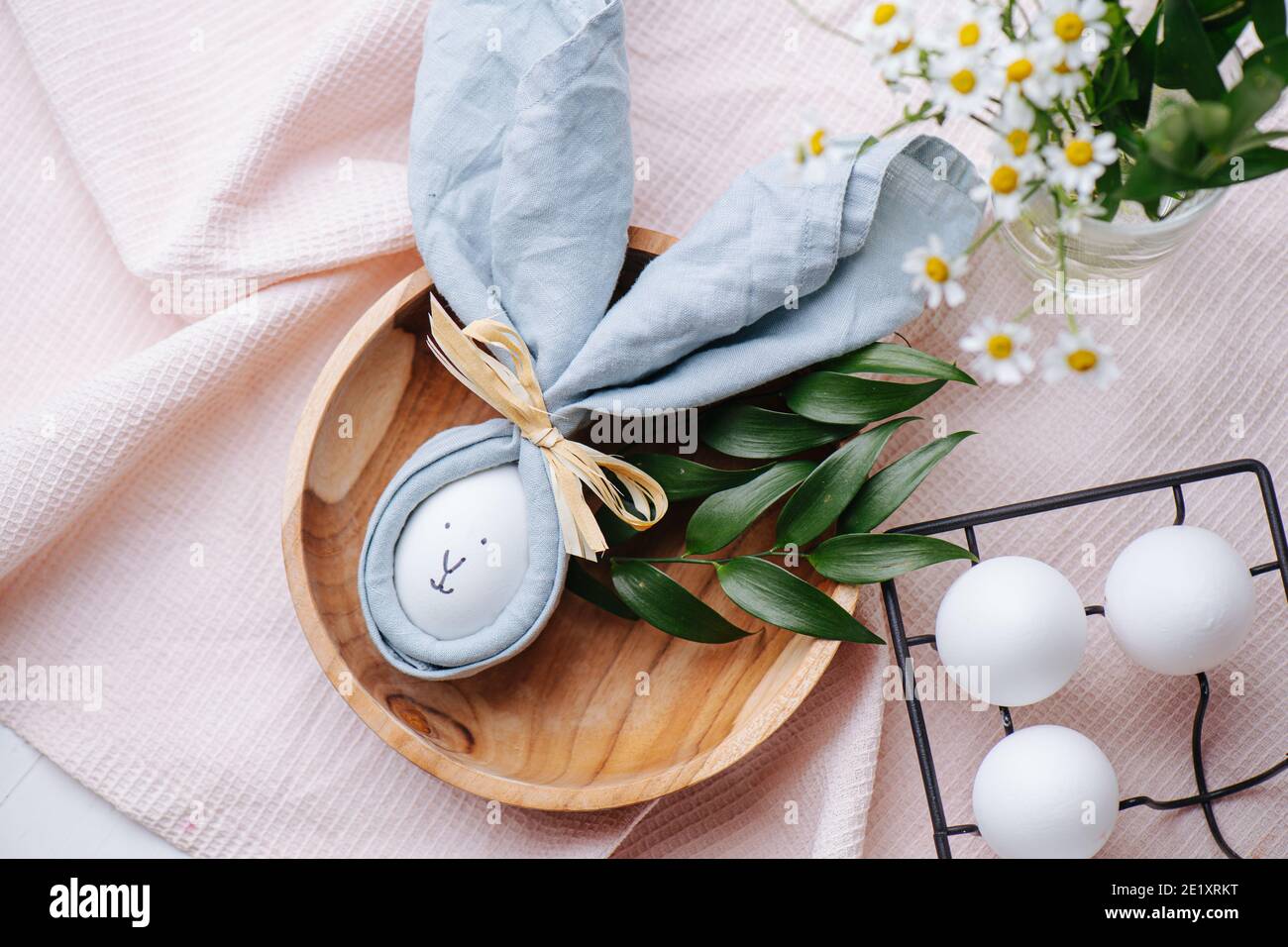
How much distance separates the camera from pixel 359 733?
68cm

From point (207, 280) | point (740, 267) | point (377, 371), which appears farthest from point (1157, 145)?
point (207, 280)

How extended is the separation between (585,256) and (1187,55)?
310 millimetres

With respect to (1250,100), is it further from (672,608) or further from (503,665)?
(503,665)

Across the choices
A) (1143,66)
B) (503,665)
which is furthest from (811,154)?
(503,665)

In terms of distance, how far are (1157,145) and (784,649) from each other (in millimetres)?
359

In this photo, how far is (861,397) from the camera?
593 mm

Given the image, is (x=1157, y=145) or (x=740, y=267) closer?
(x=1157, y=145)

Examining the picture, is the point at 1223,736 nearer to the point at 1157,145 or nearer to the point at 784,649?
the point at 784,649

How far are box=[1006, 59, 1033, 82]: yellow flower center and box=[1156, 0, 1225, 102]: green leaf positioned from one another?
9 cm

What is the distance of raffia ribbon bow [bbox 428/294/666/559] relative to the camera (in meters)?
0.57
